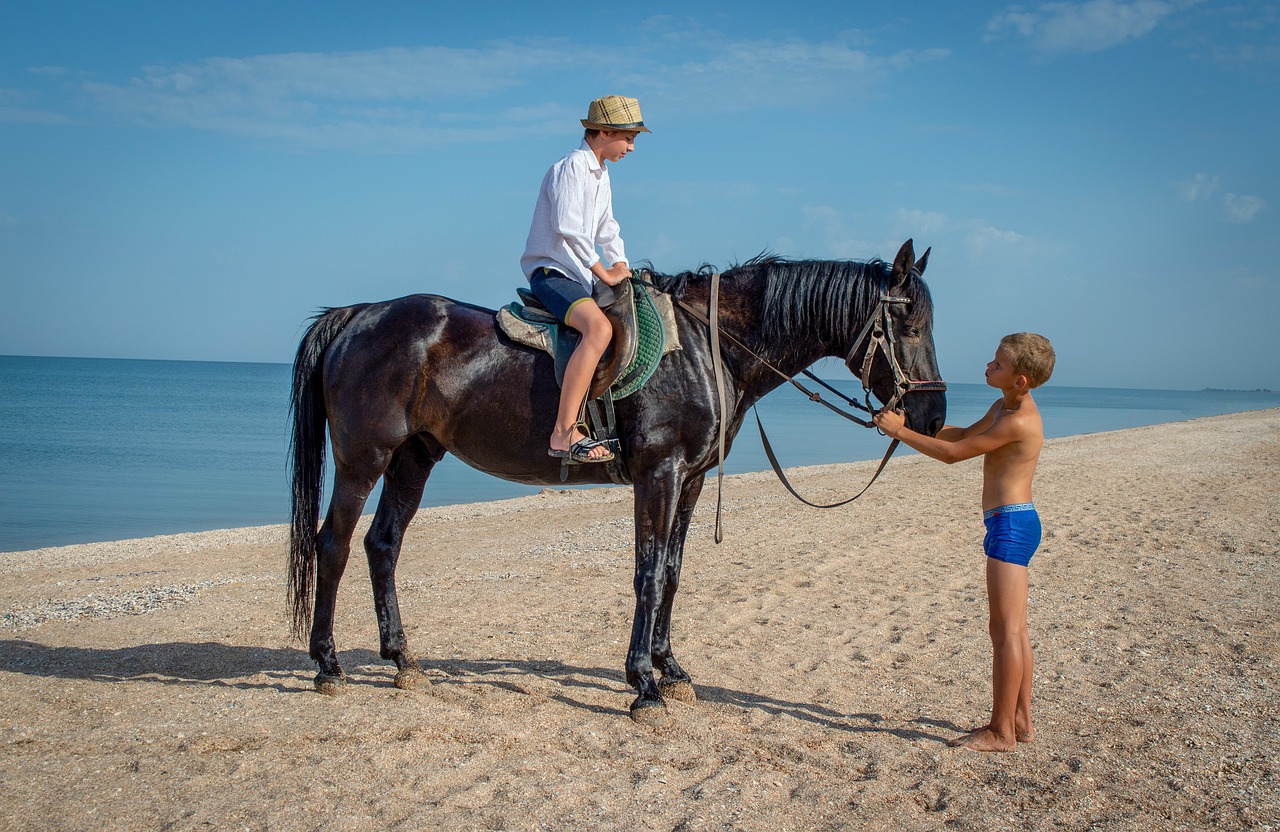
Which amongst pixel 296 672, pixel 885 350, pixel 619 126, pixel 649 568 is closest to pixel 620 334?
pixel 619 126

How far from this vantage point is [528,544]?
31.7 feet

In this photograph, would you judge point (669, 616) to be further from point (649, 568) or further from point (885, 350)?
point (885, 350)

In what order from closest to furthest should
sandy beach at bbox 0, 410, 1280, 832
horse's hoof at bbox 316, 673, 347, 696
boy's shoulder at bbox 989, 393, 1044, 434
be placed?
sandy beach at bbox 0, 410, 1280, 832 → boy's shoulder at bbox 989, 393, 1044, 434 → horse's hoof at bbox 316, 673, 347, 696

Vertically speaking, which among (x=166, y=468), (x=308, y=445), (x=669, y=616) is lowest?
(x=166, y=468)

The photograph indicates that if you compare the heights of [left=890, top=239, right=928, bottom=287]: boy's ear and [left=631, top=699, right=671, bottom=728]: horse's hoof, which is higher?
[left=890, top=239, right=928, bottom=287]: boy's ear

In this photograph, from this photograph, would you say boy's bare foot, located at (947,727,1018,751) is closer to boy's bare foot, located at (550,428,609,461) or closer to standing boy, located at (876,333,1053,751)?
standing boy, located at (876,333,1053,751)

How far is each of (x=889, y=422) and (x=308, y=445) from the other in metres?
3.13

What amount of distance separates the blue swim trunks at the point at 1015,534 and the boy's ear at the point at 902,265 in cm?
118

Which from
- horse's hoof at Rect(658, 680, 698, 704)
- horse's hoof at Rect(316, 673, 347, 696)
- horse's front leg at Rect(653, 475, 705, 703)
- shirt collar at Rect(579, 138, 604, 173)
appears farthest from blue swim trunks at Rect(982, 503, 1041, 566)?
horse's hoof at Rect(316, 673, 347, 696)

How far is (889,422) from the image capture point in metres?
3.98

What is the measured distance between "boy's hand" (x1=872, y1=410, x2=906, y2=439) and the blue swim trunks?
0.53 meters

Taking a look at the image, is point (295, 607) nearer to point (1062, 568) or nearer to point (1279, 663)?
point (1279, 663)

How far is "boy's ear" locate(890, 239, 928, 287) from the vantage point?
164 inches

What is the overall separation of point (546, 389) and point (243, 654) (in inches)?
111
